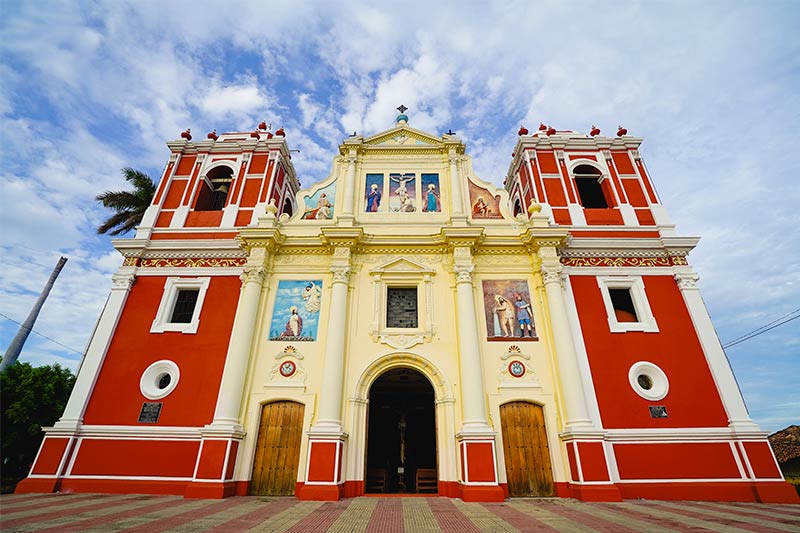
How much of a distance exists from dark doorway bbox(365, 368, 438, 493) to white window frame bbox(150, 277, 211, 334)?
737cm

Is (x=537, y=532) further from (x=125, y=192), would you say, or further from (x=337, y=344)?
(x=125, y=192)

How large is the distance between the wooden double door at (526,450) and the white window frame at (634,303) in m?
3.96

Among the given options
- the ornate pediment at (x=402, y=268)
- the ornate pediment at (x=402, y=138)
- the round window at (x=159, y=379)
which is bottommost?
the round window at (x=159, y=379)

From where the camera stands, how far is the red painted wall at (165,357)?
11805mm

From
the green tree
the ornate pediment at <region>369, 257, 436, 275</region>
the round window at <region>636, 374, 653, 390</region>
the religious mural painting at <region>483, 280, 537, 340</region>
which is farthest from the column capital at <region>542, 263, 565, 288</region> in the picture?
the green tree

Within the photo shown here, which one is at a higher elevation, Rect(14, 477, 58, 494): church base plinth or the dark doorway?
the dark doorway

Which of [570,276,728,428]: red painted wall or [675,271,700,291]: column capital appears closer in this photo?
[570,276,728,428]: red painted wall

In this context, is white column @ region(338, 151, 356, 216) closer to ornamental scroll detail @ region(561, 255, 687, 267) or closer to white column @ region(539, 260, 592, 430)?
white column @ region(539, 260, 592, 430)

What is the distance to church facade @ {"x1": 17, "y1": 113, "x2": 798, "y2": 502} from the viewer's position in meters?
10.9

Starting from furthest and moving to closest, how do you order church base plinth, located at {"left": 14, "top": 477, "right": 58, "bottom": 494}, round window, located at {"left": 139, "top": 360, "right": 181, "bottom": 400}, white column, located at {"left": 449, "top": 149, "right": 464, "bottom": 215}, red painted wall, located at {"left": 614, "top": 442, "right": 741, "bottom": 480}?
white column, located at {"left": 449, "top": 149, "right": 464, "bottom": 215}, round window, located at {"left": 139, "top": 360, "right": 181, "bottom": 400}, red painted wall, located at {"left": 614, "top": 442, "right": 741, "bottom": 480}, church base plinth, located at {"left": 14, "top": 477, "right": 58, "bottom": 494}

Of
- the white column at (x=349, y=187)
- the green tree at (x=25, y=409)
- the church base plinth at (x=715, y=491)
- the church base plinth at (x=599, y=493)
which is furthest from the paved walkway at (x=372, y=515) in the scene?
the white column at (x=349, y=187)

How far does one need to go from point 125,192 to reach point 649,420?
2359cm

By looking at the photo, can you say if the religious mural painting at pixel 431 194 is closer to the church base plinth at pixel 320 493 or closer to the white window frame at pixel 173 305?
the white window frame at pixel 173 305

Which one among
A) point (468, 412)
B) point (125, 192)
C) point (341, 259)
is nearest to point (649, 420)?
point (468, 412)
